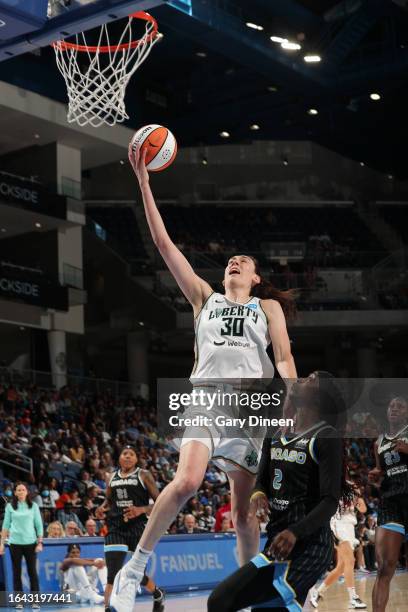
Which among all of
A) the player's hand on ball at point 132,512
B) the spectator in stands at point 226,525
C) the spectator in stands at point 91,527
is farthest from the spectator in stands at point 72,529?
the player's hand on ball at point 132,512

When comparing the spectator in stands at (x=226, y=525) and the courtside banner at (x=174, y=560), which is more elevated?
the spectator in stands at (x=226, y=525)

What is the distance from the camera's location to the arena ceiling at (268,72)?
2978 centimetres

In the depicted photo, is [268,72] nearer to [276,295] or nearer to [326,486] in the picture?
[276,295]

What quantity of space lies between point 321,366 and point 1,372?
19087 millimetres

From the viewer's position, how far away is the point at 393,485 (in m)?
8.54

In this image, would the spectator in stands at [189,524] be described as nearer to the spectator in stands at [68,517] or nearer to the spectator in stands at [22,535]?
the spectator in stands at [68,517]

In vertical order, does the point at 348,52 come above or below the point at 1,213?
above

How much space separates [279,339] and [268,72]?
2637 cm

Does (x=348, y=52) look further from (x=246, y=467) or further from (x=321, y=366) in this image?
(x=246, y=467)

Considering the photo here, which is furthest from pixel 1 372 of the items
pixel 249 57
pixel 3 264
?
pixel 249 57

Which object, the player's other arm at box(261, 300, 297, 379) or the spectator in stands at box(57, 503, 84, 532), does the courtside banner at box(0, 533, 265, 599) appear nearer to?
the spectator in stands at box(57, 503, 84, 532)

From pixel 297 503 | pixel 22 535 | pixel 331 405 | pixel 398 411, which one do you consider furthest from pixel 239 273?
pixel 22 535

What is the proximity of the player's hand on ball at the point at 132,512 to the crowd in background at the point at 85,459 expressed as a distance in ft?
14.5

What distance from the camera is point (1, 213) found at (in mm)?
31953
